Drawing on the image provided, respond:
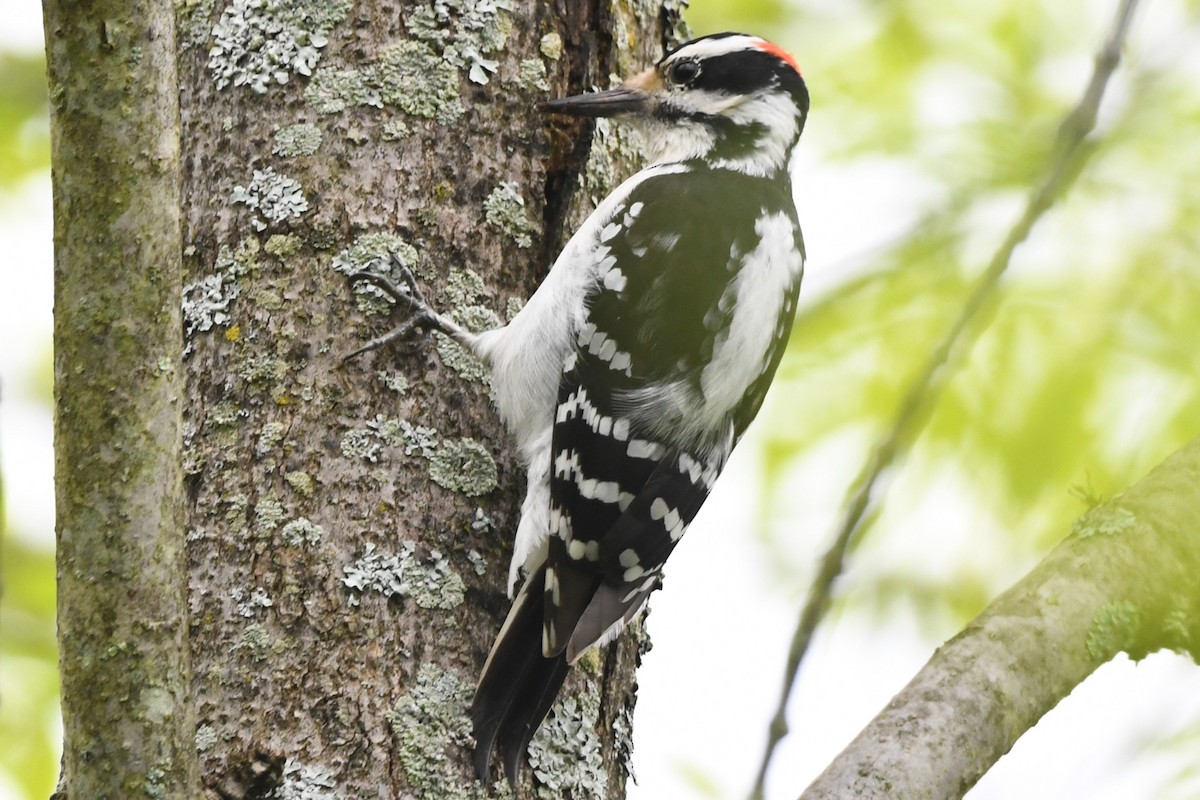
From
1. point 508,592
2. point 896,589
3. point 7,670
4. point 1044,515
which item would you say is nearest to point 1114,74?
point 1044,515

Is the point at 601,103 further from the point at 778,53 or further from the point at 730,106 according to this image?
the point at 778,53

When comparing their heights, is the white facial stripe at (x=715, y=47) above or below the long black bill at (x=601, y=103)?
above

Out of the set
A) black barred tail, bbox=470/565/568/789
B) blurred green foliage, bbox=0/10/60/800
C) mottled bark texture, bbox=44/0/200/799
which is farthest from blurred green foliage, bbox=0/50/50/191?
mottled bark texture, bbox=44/0/200/799

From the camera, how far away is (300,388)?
2.15 m

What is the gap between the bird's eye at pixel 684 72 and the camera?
288cm

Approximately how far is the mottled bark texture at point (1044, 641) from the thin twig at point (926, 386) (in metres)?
0.17

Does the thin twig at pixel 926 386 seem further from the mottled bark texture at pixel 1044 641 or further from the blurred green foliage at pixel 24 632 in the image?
the blurred green foliage at pixel 24 632

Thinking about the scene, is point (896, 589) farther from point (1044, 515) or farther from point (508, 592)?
point (508, 592)

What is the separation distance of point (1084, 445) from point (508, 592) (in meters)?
1.16

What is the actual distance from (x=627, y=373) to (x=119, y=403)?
4.20 ft

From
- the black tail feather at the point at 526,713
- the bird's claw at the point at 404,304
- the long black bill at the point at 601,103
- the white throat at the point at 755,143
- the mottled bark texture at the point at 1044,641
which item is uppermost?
the white throat at the point at 755,143

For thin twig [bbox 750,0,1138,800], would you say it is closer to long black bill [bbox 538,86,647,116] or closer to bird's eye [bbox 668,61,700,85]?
long black bill [bbox 538,86,647,116]

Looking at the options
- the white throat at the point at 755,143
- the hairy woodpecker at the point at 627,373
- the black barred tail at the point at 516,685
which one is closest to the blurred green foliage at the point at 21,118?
the white throat at the point at 755,143

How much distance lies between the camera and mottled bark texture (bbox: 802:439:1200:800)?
6.35 feet
